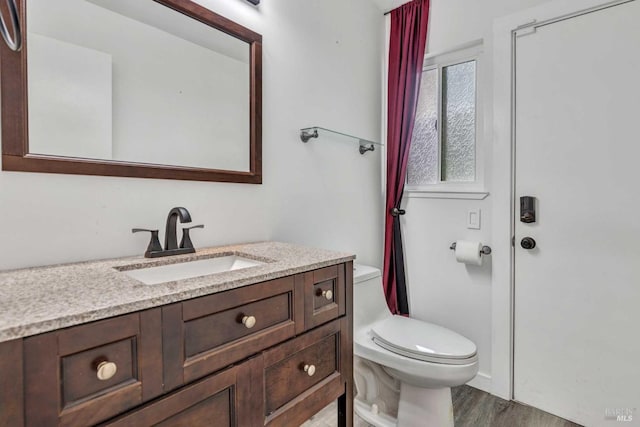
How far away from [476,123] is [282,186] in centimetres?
123

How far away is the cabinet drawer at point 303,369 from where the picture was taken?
91 centimetres

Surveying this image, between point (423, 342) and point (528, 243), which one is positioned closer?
point (423, 342)

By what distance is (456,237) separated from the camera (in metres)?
2.02

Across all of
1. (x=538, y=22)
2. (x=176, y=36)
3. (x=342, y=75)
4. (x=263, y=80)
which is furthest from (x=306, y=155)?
(x=538, y=22)

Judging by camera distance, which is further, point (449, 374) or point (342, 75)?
point (342, 75)

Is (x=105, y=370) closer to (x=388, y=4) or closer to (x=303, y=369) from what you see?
(x=303, y=369)

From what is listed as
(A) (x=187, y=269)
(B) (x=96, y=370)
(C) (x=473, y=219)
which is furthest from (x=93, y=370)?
(C) (x=473, y=219)

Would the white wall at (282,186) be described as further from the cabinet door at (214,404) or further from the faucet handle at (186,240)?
the cabinet door at (214,404)

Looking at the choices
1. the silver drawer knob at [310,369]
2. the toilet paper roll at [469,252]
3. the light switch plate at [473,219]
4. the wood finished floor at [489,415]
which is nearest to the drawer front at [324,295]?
the silver drawer knob at [310,369]

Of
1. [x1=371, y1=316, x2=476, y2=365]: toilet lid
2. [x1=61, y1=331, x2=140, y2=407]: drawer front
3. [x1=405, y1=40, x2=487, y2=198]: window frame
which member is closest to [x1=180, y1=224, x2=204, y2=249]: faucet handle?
[x1=61, y1=331, x2=140, y2=407]: drawer front

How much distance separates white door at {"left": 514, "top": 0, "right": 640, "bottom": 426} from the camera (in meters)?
1.50

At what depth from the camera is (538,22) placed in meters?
1.69

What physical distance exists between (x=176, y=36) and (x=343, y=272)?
108 cm

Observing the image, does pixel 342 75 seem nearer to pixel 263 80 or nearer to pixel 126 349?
pixel 263 80
